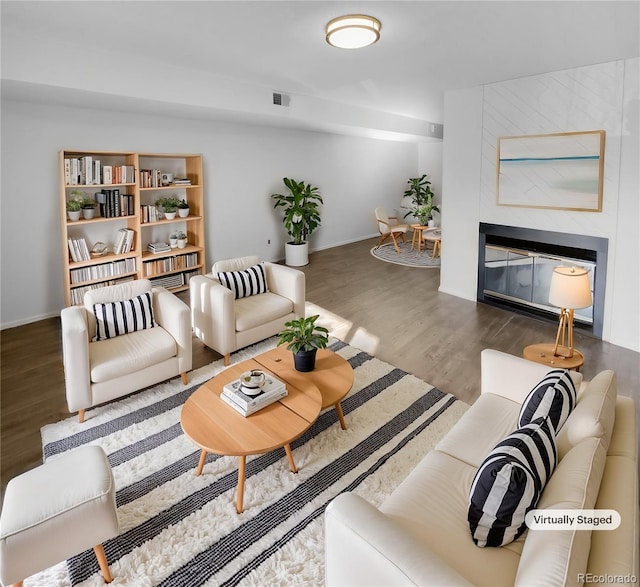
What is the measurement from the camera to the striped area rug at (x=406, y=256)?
7.57 m

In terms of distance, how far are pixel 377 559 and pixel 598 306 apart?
406cm

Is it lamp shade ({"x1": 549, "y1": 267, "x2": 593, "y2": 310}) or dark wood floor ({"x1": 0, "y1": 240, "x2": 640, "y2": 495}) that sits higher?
lamp shade ({"x1": 549, "y1": 267, "x2": 593, "y2": 310})

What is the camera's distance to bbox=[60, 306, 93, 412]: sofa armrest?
288 cm

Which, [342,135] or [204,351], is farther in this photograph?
[342,135]

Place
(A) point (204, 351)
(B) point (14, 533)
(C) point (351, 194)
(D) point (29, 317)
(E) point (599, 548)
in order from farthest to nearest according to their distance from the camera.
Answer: (C) point (351, 194)
(D) point (29, 317)
(A) point (204, 351)
(B) point (14, 533)
(E) point (599, 548)

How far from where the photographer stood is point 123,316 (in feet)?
11.2

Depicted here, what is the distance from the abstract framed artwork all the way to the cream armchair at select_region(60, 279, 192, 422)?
3.80m

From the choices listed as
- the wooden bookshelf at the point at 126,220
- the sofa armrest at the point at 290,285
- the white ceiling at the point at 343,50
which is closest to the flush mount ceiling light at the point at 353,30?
the white ceiling at the point at 343,50

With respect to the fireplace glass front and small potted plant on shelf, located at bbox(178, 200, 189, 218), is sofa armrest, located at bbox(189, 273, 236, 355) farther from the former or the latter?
the fireplace glass front

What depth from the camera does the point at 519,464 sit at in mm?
1459

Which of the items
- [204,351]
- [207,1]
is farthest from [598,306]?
[207,1]

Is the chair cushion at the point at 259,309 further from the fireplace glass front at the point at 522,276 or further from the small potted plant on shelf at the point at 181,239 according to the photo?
the fireplace glass front at the point at 522,276

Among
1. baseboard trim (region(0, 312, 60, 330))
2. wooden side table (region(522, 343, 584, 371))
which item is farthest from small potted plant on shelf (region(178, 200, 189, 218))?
wooden side table (region(522, 343, 584, 371))

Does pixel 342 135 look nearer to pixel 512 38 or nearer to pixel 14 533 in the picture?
pixel 512 38
